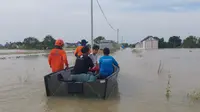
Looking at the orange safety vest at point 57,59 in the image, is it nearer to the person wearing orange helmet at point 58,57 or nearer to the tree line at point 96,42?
the person wearing orange helmet at point 58,57

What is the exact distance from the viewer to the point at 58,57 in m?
7.89

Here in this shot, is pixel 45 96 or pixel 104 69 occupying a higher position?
pixel 104 69

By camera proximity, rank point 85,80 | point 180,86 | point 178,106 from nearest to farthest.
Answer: point 178,106 < point 85,80 < point 180,86

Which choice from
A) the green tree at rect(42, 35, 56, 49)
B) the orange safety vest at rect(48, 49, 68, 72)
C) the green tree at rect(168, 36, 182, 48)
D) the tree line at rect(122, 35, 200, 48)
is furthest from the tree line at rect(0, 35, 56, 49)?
the orange safety vest at rect(48, 49, 68, 72)

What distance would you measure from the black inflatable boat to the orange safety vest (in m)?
0.47

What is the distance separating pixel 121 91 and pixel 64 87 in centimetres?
237

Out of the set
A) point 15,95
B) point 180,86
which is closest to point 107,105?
point 15,95

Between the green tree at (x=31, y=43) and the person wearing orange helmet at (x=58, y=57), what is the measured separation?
63745 mm

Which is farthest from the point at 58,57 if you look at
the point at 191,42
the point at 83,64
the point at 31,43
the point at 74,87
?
the point at 191,42

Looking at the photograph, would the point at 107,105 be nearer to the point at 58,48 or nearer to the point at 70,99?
the point at 70,99

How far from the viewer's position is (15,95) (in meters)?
8.54

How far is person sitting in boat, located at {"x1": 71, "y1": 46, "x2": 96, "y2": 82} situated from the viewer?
738 centimetres

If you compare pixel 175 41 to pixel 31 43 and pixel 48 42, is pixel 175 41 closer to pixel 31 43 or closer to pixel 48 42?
pixel 48 42

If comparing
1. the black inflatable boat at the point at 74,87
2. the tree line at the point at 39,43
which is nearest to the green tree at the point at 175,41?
the tree line at the point at 39,43
